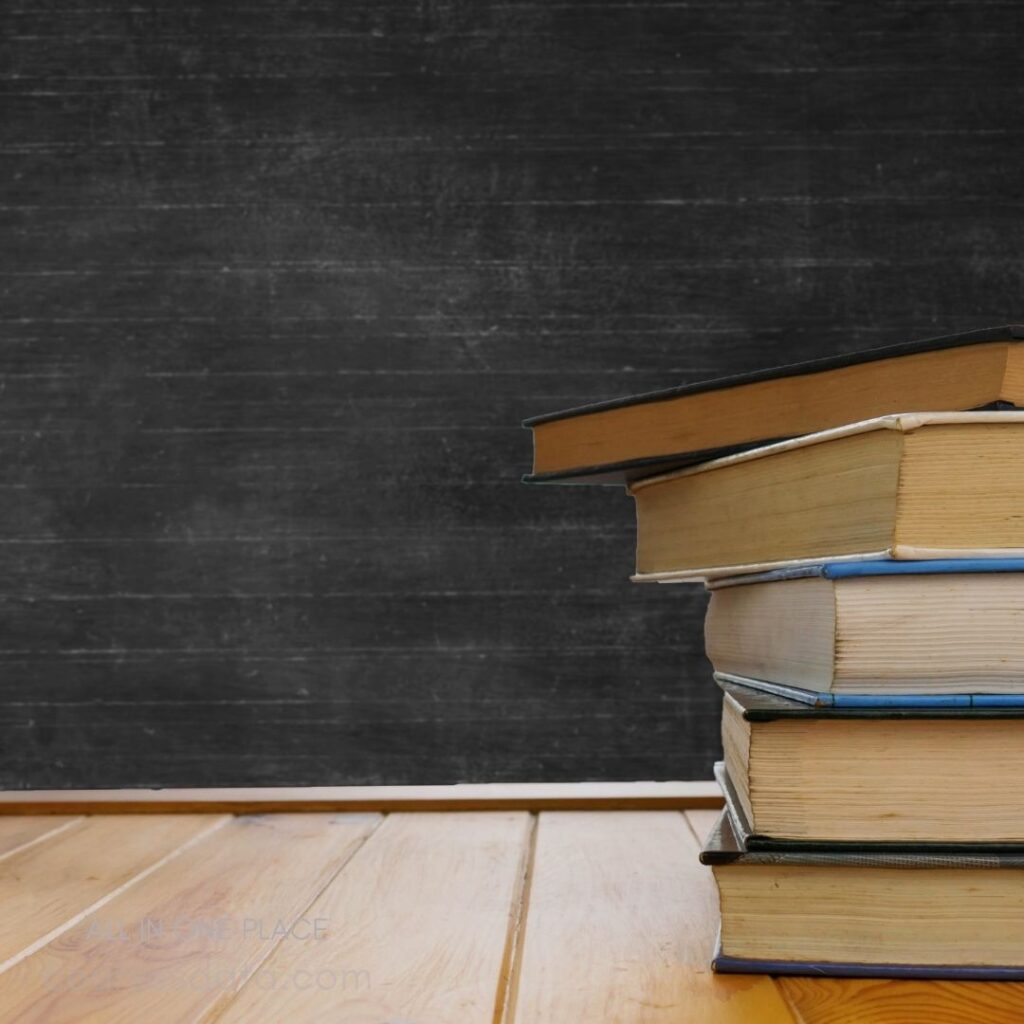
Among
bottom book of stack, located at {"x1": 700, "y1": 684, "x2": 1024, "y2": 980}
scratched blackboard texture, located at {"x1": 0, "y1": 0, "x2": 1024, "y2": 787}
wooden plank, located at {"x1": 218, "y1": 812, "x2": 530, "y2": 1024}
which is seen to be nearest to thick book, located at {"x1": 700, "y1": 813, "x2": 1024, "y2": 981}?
bottom book of stack, located at {"x1": 700, "y1": 684, "x2": 1024, "y2": 980}

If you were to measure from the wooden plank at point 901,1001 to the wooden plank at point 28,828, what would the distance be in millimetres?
692

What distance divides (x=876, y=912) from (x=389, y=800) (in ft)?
2.08

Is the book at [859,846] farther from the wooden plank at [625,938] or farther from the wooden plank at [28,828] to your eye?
the wooden plank at [28,828]

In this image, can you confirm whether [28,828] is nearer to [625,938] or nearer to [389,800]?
[389,800]

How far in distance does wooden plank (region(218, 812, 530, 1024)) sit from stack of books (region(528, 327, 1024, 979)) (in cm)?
15

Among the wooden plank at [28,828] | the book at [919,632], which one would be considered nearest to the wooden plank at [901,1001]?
the book at [919,632]

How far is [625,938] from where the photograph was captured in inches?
30.4

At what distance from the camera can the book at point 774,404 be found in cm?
69

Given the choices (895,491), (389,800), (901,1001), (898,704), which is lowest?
(389,800)

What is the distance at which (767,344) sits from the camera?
2.17m

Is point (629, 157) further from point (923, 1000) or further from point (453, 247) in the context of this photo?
point (923, 1000)

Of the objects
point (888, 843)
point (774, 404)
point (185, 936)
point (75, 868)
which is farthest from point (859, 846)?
point (75, 868)

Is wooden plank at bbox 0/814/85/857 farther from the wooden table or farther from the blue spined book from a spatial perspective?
the blue spined book

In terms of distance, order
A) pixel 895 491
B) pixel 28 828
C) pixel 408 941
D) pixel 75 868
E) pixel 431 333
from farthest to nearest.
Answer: pixel 431 333
pixel 28 828
pixel 75 868
pixel 408 941
pixel 895 491
